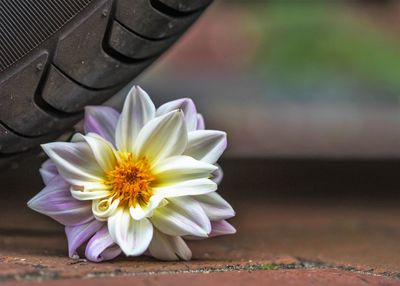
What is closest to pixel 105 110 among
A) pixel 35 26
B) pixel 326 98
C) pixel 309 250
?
pixel 35 26

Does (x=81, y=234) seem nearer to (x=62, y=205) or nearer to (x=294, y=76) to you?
(x=62, y=205)

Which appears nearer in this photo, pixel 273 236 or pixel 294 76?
pixel 273 236

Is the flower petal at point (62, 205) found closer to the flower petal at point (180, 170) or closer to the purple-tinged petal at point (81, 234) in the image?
the purple-tinged petal at point (81, 234)

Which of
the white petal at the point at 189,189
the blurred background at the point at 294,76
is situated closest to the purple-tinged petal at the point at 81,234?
the white petal at the point at 189,189

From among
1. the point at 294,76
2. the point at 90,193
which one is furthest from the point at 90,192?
the point at 294,76

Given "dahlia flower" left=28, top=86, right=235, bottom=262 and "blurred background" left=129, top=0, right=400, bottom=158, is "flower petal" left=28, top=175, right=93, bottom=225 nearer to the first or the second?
"dahlia flower" left=28, top=86, right=235, bottom=262

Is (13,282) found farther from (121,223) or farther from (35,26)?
(35,26)
